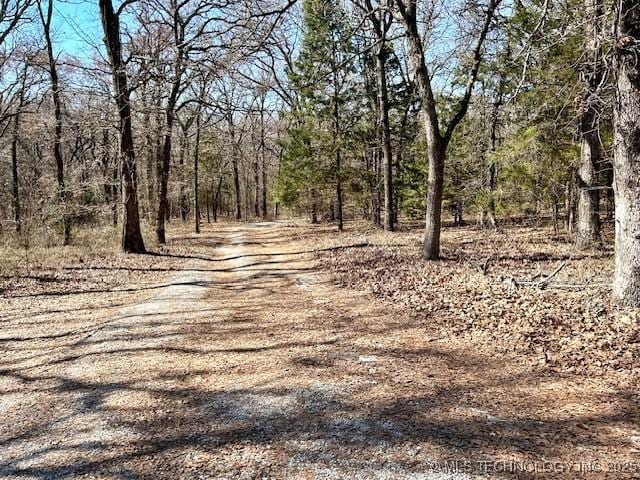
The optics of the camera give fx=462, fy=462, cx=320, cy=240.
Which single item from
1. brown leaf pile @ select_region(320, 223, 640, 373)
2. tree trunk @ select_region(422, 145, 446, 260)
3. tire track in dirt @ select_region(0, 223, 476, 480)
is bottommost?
tire track in dirt @ select_region(0, 223, 476, 480)

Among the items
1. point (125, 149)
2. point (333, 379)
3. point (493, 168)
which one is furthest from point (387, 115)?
point (333, 379)

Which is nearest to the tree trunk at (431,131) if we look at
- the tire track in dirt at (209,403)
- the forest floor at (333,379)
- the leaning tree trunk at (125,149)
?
the forest floor at (333,379)

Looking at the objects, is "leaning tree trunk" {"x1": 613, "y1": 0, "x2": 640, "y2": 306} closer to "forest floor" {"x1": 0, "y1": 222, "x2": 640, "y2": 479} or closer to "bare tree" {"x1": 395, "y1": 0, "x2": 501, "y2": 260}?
"forest floor" {"x1": 0, "y1": 222, "x2": 640, "y2": 479}

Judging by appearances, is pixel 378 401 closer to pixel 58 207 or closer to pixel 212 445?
pixel 212 445

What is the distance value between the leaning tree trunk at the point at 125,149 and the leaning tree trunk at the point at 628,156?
1290cm

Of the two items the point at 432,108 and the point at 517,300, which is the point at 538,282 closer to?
the point at 517,300

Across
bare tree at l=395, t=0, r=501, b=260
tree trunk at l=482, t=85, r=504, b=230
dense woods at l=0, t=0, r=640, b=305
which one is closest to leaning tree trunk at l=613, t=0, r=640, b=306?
dense woods at l=0, t=0, r=640, b=305

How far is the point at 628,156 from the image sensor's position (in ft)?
19.3

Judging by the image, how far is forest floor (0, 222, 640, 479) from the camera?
3.47 m

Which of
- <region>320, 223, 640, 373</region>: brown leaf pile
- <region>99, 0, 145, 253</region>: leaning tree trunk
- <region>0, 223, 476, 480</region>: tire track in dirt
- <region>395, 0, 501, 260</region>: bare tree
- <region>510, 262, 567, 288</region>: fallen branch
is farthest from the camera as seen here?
<region>99, 0, 145, 253</region>: leaning tree trunk

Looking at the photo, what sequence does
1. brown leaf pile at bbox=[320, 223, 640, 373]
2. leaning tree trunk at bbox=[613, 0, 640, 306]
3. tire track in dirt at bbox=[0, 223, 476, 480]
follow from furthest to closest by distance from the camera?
leaning tree trunk at bbox=[613, 0, 640, 306], brown leaf pile at bbox=[320, 223, 640, 373], tire track in dirt at bbox=[0, 223, 476, 480]

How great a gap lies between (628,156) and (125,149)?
1382cm

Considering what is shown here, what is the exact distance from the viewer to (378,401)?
4.40 metres

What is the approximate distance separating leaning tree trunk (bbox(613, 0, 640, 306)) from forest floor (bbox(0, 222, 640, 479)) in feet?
1.72
